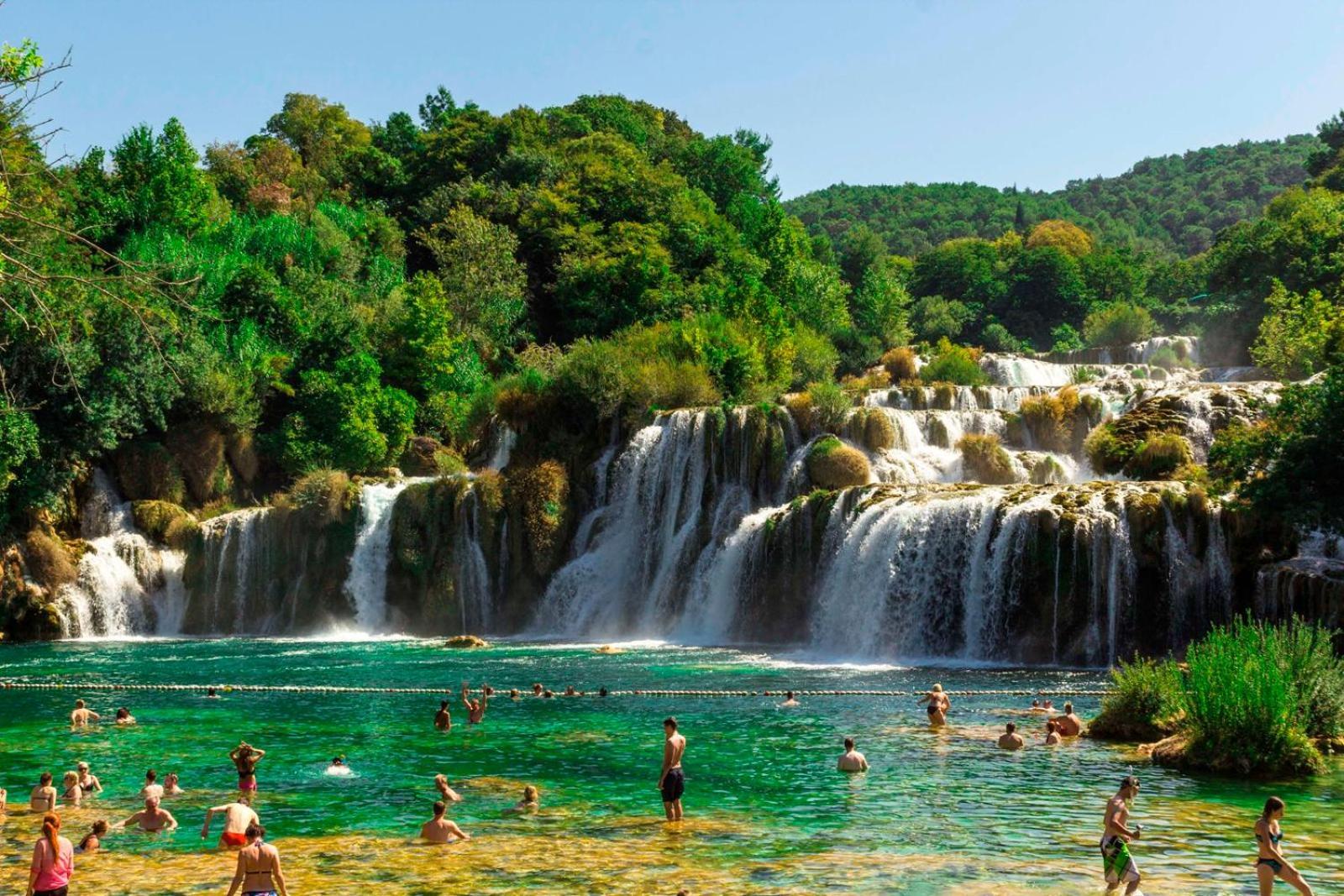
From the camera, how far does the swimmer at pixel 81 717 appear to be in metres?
24.2

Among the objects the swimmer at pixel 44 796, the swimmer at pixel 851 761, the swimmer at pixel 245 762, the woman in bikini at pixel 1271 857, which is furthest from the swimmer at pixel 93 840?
the woman in bikini at pixel 1271 857

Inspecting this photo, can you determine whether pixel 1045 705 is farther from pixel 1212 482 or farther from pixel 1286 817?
pixel 1212 482

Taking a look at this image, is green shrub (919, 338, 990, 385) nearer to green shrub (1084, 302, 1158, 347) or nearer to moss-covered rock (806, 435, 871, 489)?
moss-covered rock (806, 435, 871, 489)

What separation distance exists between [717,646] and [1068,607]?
1038 centimetres

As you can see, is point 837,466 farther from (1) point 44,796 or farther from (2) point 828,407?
(1) point 44,796

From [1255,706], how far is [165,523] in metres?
38.1

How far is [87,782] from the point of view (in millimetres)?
18344

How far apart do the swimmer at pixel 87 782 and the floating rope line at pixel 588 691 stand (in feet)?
33.6

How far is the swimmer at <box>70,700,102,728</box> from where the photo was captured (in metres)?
24.2

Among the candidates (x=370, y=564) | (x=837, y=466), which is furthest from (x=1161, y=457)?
(x=370, y=564)

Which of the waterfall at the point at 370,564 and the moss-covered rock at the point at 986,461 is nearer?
the moss-covered rock at the point at 986,461

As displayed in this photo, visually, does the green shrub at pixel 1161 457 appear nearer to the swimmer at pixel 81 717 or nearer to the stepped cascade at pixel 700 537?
the stepped cascade at pixel 700 537

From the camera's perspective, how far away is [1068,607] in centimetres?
3095

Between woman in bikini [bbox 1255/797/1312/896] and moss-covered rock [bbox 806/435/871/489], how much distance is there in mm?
28744
